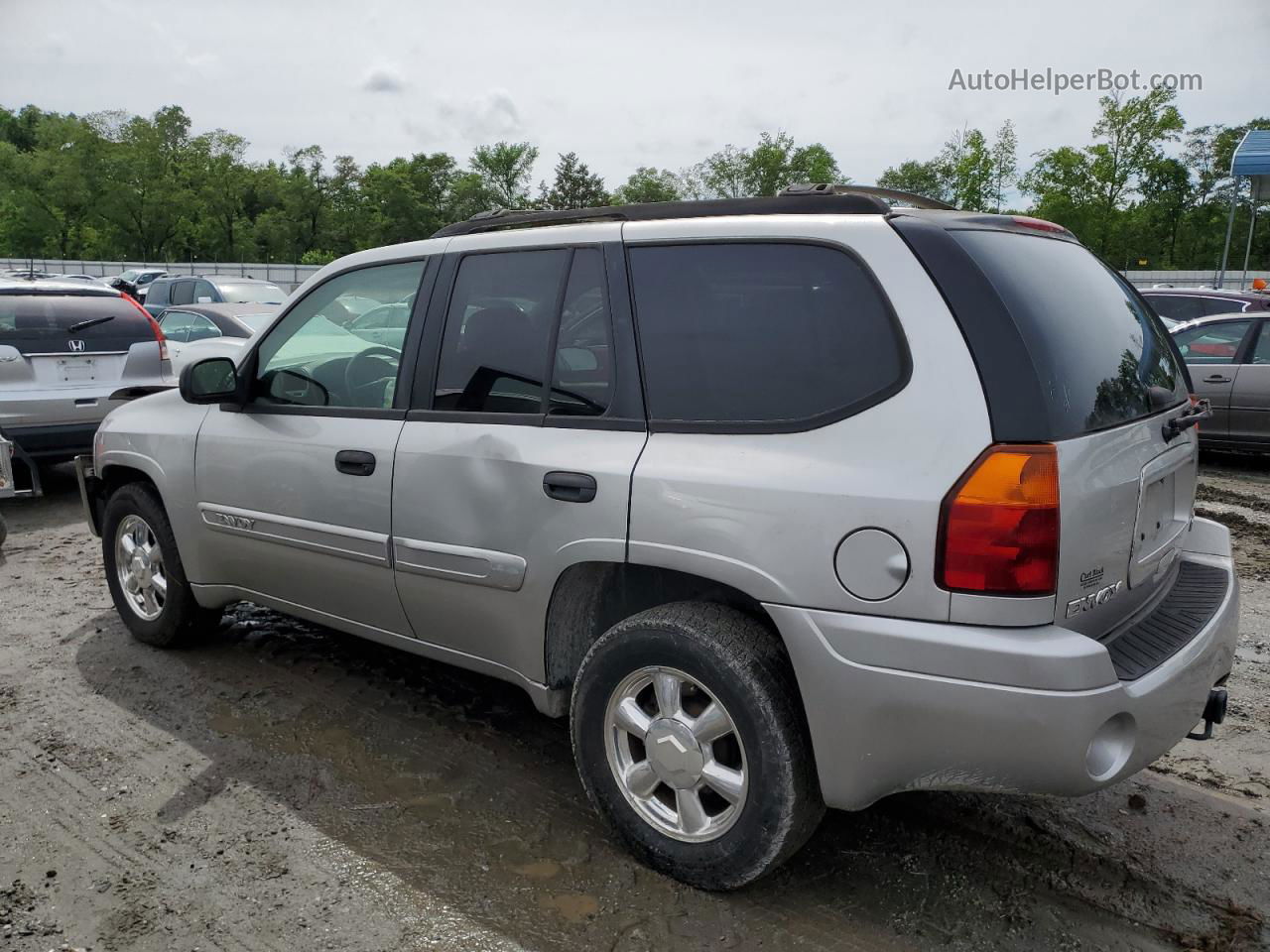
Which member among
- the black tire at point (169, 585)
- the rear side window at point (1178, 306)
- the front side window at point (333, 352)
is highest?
the front side window at point (333, 352)

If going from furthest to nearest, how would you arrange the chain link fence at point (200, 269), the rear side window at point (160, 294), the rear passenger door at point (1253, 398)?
the chain link fence at point (200, 269), the rear side window at point (160, 294), the rear passenger door at point (1253, 398)

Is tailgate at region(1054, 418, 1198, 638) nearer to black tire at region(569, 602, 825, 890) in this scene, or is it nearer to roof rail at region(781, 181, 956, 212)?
black tire at region(569, 602, 825, 890)

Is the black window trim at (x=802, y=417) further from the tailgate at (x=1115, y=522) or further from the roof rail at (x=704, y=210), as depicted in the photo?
the tailgate at (x=1115, y=522)

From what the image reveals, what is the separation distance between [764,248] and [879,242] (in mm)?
332

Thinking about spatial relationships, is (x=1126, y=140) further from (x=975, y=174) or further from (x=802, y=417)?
(x=802, y=417)

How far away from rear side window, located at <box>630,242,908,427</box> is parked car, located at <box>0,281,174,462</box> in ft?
19.4

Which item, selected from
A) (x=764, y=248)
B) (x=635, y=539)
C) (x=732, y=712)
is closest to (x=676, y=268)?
(x=764, y=248)

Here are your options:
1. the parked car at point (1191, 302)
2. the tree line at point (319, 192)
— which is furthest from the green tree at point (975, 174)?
the parked car at point (1191, 302)

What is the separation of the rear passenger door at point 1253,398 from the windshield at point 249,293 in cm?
1338

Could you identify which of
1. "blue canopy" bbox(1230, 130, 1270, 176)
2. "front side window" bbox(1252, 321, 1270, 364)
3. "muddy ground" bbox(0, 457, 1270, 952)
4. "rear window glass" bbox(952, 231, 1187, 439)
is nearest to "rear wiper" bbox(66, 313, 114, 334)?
"muddy ground" bbox(0, 457, 1270, 952)

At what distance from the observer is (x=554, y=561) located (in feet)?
9.82

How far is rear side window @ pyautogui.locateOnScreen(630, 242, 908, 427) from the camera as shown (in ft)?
8.30

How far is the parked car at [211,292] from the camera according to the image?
53.5ft

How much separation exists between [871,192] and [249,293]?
15131 mm
